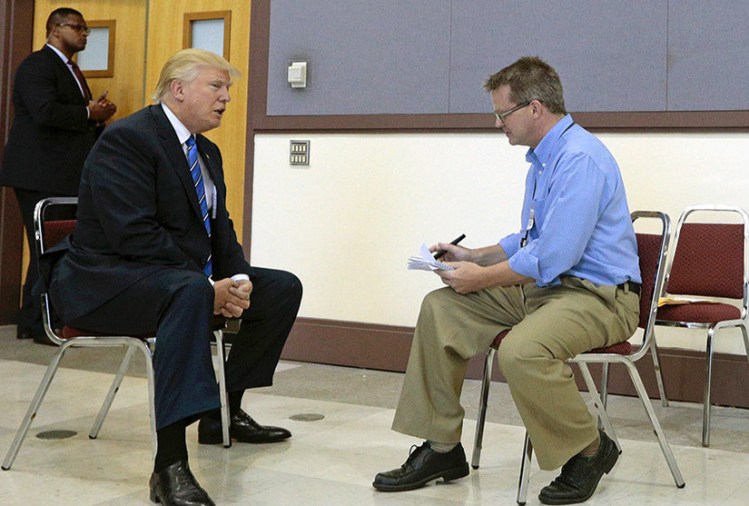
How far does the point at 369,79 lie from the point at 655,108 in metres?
1.37

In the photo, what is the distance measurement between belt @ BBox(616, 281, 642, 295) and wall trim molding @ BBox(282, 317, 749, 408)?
4.74 ft

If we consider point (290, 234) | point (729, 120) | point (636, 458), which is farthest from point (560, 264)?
point (290, 234)

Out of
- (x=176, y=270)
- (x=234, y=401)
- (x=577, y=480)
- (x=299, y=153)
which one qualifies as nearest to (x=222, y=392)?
(x=234, y=401)

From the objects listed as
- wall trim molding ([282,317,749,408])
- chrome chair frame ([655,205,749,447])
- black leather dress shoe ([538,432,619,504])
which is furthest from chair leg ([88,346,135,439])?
chrome chair frame ([655,205,749,447])

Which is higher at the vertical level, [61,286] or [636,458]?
[61,286]

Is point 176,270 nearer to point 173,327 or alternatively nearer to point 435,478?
point 173,327

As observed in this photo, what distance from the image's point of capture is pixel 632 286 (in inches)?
110

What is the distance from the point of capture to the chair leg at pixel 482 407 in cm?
282

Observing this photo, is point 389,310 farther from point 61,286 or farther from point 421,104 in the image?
point 61,286

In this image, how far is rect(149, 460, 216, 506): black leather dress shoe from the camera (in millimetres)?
2500

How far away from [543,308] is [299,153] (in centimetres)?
251

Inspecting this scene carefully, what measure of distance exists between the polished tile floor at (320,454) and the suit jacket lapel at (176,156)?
0.80 m

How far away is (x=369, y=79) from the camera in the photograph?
189 inches

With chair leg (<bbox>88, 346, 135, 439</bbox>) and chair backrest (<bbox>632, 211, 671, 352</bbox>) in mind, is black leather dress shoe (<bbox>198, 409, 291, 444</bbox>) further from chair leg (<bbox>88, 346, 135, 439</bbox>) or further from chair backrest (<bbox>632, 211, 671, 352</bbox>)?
chair backrest (<bbox>632, 211, 671, 352</bbox>)
